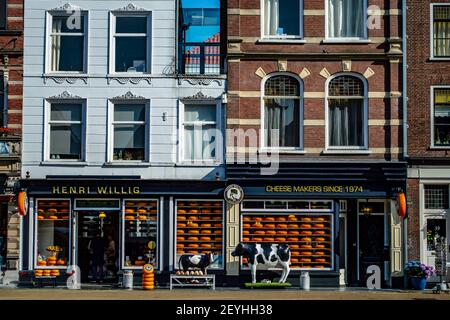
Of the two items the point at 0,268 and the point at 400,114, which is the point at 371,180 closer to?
the point at 400,114

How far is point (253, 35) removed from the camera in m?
25.4

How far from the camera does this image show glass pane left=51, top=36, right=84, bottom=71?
2555 centimetres

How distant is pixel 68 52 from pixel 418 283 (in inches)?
559

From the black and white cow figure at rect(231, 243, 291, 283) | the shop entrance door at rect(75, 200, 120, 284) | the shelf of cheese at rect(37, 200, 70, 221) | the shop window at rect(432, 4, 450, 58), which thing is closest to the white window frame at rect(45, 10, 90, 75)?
the shelf of cheese at rect(37, 200, 70, 221)

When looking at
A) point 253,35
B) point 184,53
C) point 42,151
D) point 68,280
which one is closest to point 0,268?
point 68,280

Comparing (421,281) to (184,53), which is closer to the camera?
(421,281)

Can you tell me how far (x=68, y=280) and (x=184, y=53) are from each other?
28.5 feet

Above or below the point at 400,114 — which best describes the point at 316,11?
above

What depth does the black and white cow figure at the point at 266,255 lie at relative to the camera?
24094 millimetres

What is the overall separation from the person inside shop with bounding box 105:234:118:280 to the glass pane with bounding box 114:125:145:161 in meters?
2.82

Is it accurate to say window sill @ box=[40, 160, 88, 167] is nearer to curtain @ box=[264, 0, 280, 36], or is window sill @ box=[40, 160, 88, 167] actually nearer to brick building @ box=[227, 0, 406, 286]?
brick building @ box=[227, 0, 406, 286]

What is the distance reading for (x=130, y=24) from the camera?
25.6 m

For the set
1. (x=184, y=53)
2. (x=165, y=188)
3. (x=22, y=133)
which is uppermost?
(x=184, y=53)

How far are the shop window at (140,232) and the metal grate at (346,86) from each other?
→ 7268 mm
